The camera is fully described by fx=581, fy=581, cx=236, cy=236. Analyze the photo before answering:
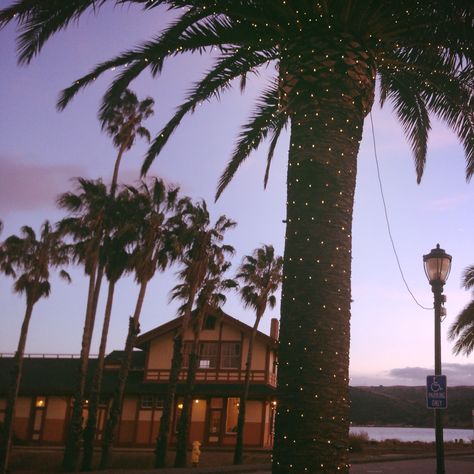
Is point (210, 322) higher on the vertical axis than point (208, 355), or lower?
higher

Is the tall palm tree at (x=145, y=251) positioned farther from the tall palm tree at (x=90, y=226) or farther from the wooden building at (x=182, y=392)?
the wooden building at (x=182, y=392)

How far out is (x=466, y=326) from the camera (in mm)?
29766

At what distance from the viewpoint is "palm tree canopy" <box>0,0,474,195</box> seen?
641 centimetres

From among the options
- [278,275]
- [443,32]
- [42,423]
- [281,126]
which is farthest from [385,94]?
[42,423]

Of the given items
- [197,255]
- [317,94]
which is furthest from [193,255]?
[317,94]

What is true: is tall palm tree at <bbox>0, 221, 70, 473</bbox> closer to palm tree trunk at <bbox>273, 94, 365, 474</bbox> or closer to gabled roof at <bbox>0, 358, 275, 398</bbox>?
gabled roof at <bbox>0, 358, 275, 398</bbox>

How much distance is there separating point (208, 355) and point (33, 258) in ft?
40.6

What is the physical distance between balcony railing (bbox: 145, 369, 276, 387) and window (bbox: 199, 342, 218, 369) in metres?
0.41

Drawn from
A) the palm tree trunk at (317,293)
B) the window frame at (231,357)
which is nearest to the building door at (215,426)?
the window frame at (231,357)

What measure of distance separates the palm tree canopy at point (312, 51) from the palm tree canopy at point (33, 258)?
22352mm

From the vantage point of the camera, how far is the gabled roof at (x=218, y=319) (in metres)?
35.8

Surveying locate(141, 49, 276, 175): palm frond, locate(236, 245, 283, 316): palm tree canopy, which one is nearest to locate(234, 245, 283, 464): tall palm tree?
locate(236, 245, 283, 316): palm tree canopy

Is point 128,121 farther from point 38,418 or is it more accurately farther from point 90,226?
point 38,418

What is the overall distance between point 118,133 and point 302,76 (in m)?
22.6
